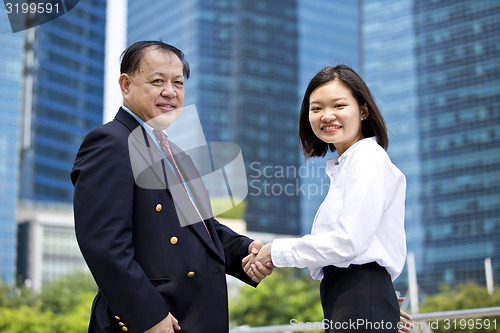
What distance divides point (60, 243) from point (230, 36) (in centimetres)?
2857

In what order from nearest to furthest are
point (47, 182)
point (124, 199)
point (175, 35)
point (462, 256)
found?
point (124, 199) < point (462, 256) < point (47, 182) < point (175, 35)

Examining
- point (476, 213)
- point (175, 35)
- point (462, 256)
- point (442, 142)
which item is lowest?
point (462, 256)

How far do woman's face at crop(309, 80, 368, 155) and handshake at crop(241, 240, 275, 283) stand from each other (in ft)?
1.32

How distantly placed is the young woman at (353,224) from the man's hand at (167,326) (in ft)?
1.15

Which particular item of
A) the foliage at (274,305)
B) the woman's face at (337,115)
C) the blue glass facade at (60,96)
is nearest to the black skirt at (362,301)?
the woman's face at (337,115)

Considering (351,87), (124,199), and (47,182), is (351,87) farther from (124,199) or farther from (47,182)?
(47,182)

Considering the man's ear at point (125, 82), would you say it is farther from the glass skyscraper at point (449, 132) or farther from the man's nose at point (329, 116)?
the glass skyscraper at point (449, 132)

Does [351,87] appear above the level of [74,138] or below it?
below

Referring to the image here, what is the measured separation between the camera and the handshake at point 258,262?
2.03 m

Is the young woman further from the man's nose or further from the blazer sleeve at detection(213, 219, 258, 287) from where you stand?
the blazer sleeve at detection(213, 219, 258, 287)

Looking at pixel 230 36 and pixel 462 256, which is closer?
pixel 462 256

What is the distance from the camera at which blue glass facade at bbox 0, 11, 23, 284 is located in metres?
54.5

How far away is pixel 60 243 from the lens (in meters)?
51.0

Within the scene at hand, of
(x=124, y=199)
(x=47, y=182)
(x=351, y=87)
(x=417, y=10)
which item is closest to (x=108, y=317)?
(x=124, y=199)
